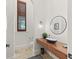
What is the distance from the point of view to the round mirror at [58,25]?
3.70m

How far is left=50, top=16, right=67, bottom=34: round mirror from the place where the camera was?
370 centimetres

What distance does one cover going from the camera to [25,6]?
5.57m

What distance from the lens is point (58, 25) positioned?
394 cm

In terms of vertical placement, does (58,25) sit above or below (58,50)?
above

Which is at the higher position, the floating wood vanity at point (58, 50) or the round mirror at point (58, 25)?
the round mirror at point (58, 25)

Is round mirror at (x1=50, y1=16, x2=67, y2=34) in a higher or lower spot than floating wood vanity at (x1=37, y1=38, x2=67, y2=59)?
higher

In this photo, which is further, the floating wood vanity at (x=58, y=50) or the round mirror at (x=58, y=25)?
the round mirror at (x=58, y=25)

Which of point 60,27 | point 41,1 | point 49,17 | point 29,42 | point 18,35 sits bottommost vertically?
point 29,42

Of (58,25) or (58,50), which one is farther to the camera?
(58,25)

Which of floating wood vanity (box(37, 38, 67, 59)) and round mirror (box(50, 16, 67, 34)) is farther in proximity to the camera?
round mirror (box(50, 16, 67, 34))
